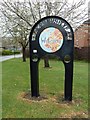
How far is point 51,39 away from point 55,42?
15cm

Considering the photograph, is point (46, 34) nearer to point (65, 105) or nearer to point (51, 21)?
point (51, 21)

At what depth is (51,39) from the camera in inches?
241

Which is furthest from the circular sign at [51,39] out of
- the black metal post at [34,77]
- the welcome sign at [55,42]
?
the black metal post at [34,77]

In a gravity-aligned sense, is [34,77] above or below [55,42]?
below

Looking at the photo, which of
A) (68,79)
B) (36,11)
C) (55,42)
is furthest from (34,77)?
(36,11)

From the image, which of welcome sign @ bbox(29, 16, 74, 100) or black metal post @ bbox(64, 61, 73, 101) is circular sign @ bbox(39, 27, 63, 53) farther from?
black metal post @ bbox(64, 61, 73, 101)

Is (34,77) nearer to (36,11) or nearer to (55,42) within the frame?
(55,42)

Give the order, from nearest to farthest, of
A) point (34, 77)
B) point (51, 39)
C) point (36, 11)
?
point (51, 39) → point (34, 77) → point (36, 11)

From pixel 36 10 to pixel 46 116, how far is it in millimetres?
12253

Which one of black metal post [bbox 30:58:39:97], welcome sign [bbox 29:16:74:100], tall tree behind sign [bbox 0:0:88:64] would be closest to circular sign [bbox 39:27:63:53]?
welcome sign [bbox 29:16:74:100]

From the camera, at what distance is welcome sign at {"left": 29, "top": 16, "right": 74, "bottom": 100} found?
605 cm

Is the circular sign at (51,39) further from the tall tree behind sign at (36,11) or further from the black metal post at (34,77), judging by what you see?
the tall tree behind sign at (36,11)

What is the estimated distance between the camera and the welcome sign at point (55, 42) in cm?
605

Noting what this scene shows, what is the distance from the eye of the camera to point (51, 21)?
6078 millimetres
